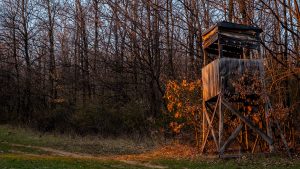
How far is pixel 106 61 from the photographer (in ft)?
132

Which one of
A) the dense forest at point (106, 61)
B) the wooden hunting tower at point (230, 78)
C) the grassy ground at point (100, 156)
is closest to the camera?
the grassy ground at point (100, 156)

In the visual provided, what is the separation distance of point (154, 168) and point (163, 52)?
23.9m

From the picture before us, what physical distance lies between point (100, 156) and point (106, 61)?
1908 cm

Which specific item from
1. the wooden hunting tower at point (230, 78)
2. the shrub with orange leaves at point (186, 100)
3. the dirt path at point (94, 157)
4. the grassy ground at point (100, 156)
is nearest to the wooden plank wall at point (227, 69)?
the wooden hunting tower at point (230, 78)

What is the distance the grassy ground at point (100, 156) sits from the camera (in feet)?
55.0

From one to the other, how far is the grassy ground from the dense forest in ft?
16.1

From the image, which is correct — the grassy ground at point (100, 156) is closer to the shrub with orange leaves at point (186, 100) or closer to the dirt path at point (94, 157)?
the dirt path at point (94, 157)

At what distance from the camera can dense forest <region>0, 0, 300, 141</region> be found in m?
32.0

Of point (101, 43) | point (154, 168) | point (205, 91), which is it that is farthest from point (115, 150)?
point (101, 43)

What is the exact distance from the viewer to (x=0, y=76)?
151 ft

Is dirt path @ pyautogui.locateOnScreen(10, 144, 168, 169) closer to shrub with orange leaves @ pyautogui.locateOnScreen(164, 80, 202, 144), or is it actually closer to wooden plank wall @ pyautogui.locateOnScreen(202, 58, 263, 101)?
shrub with orange leaves @ pyautogui.locateOnScreen(164, 80, 202, 144)

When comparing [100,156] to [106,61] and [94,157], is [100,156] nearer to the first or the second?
[94,157]

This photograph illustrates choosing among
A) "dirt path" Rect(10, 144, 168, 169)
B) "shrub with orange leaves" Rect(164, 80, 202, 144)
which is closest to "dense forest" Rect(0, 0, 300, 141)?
"shrub with orange leaves" Rect(164, 80, 202, 144)

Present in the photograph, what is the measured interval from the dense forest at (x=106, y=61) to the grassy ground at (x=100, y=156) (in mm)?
4895
